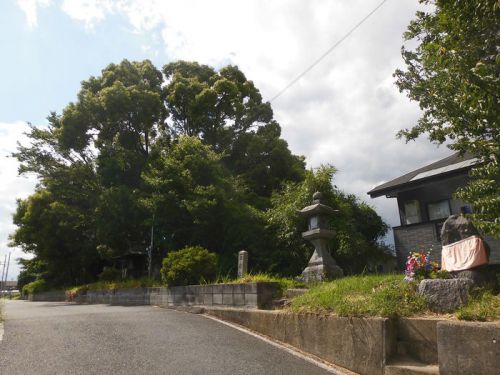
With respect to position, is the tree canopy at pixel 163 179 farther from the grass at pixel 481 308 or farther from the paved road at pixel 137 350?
the grass at pixel 481 308

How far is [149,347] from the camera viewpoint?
20.7 feet

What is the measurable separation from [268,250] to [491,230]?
11.2 m

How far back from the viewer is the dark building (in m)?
14.0

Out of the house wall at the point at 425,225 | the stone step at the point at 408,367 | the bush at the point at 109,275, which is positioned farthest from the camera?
the bush at the point at 109,275

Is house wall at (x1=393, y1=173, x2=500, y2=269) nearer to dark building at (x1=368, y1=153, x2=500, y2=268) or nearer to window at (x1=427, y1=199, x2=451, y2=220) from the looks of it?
dark building at (x1=368, y1=153, x2=500, y2=268)

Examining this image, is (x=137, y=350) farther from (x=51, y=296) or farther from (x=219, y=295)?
(x=51, y=296)

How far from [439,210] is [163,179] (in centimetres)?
1183

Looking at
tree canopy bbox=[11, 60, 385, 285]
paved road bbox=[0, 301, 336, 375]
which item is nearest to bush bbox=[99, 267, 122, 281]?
tree canopy bbox=[11, 60, 385, 285]

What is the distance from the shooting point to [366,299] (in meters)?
5.74

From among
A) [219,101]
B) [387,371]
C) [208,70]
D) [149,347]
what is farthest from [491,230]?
[208,70]

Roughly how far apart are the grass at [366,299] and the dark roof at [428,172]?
9.31 metres

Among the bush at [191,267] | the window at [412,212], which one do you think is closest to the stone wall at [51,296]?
the bush at [191,267]

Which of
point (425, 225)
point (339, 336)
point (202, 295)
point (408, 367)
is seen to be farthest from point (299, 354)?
point (425, 225)

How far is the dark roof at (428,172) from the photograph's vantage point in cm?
1418
